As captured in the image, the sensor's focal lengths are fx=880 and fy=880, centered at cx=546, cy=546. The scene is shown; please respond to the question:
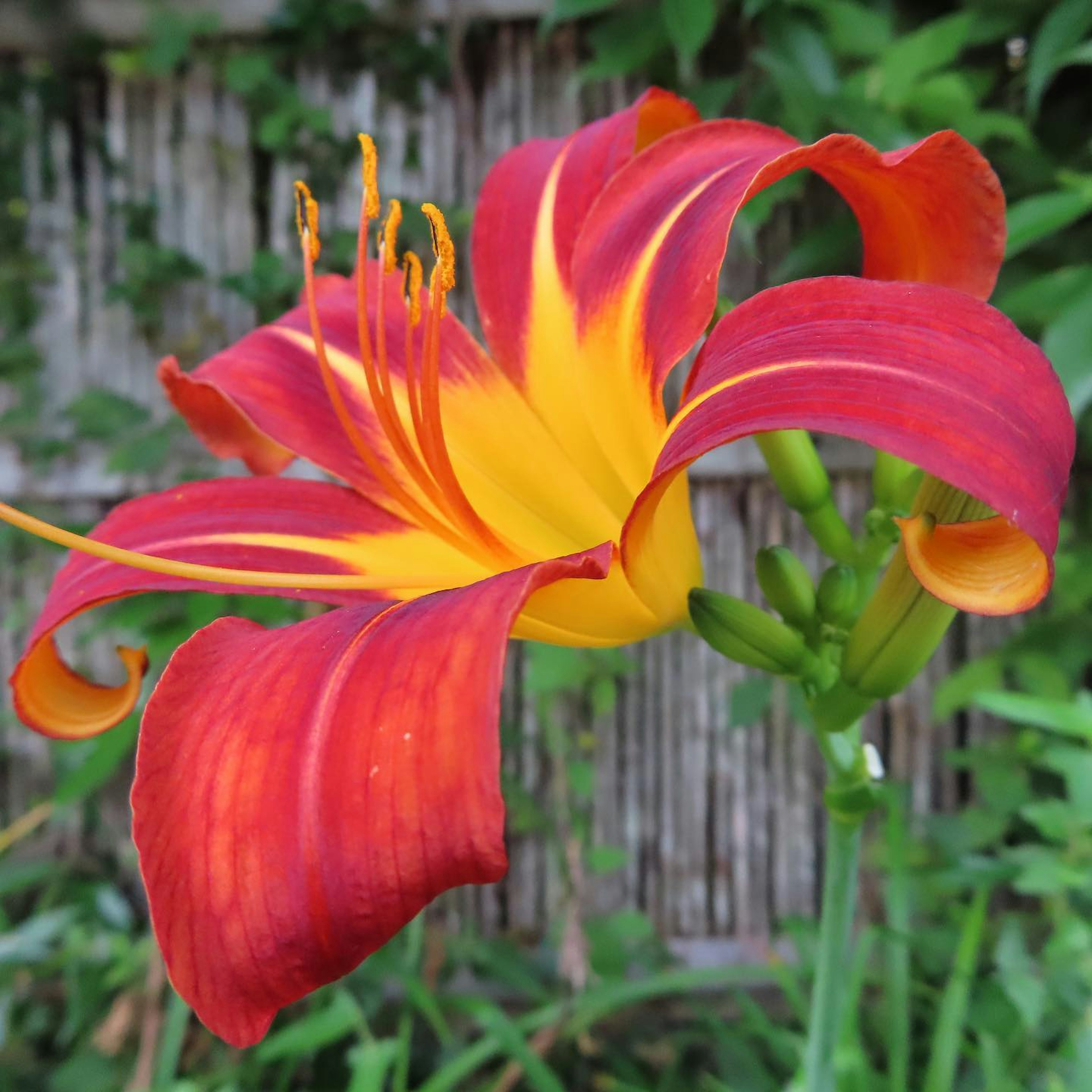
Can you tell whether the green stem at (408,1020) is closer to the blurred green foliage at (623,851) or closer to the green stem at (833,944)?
the blurred green foliage at (623,851)

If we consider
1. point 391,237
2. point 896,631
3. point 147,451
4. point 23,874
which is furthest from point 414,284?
point 23,874

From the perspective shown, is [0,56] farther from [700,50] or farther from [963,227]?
[963,227]

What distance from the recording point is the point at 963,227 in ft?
1.13

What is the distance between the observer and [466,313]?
1143 millimetres

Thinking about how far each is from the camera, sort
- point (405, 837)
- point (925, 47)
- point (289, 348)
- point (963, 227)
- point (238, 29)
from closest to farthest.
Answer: point (405, 837), point (963, 227), point (289, 348), point (925, 47), point (238, 29)

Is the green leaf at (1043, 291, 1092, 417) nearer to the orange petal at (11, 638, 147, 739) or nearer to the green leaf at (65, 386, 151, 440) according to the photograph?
the orange petal at (11, 638, 147, 739)

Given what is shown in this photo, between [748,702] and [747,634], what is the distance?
680 mm

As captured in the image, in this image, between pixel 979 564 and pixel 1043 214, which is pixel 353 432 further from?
pixel 1043 214

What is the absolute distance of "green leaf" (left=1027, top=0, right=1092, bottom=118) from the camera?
31.6 inches

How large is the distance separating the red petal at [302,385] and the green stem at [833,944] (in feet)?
0.84

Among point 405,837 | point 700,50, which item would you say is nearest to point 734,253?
point 700,50

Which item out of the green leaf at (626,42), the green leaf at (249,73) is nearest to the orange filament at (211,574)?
the green leaf at (626,42)

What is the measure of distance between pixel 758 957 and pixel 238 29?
4.51 ft

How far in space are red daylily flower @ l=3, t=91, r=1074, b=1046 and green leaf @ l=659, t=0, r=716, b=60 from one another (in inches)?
17.9
